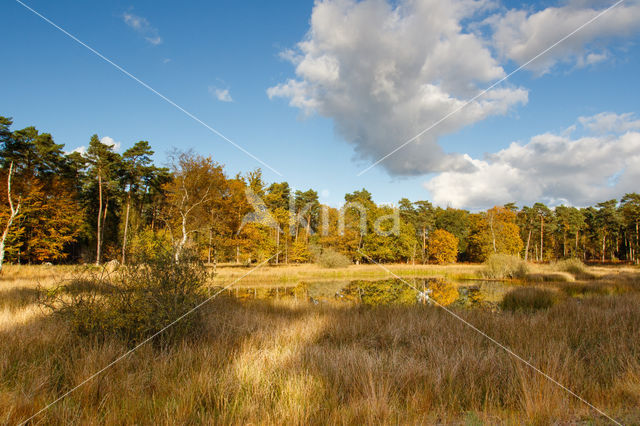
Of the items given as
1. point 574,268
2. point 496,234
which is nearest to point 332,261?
point 574,268

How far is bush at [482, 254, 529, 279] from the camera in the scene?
29438mm

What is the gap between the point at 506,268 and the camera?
29562 millimetres

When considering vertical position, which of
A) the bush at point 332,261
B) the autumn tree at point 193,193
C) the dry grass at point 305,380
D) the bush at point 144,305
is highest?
the autumn tree at point 193,193

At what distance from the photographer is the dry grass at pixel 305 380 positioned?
3527mm

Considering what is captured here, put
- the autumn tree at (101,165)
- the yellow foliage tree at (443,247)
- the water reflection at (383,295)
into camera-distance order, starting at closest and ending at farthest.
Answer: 1. the water reflection at (383,295)
2. the autumn tree at (101,165)
3. the yellow foliage tree at (443,247)

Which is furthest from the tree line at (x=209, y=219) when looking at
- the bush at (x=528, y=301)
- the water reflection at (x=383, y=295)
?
the bush at (x=528, y=301)

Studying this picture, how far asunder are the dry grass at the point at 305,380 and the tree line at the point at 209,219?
7.71ft

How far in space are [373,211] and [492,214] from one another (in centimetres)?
2217

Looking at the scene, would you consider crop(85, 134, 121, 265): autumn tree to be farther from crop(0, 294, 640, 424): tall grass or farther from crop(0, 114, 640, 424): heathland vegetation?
crop(0, 294, 640, 424): tall grass

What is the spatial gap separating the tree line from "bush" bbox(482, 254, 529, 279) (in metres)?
18.9

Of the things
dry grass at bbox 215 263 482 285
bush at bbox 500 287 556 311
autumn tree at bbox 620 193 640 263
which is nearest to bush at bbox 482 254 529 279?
dry grass at bbox 215 263 482 285

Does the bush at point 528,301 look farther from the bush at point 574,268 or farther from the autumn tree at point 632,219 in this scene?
the autumn tree at point 632,219

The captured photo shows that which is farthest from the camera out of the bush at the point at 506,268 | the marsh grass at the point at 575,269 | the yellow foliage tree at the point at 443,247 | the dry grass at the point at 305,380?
the yellow foliage tree at the point at 443,247

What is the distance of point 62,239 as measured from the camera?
30719mm
